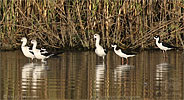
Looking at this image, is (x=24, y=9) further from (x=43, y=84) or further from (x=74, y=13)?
(x=43, y=84)

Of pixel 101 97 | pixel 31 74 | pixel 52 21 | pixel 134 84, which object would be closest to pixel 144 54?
pixel 52 21

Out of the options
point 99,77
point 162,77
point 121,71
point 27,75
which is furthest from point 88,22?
point 162,77

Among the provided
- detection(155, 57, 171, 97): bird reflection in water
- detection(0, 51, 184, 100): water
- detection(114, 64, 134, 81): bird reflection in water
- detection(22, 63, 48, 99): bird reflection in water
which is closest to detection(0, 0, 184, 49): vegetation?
detection(0, 51, 184, 100): water

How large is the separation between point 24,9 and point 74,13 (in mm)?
1599

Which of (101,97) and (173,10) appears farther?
(173,10)

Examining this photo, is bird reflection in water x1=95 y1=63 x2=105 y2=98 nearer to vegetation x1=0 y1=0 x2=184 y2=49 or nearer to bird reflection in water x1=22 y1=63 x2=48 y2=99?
bird reflection in water x1=22 y1=63 x2=48 y2=99

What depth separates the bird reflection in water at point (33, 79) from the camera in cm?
1034

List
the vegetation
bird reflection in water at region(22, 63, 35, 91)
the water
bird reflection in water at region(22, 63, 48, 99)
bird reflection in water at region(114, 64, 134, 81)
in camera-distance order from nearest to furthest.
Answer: the water
bird reflection in water at region(22, 63, 48, 99)
bird reflection in water at region(22, 63, 35, 91)
bird reflection in water at region(114, 64, 134, 81)
the vegetation

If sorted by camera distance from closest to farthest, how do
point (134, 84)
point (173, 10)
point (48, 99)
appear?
point (48, 99) → point (134, 84) → point (173, 10)

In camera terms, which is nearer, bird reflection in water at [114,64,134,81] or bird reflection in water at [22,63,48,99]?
bird reflection in water at [22,63,48,99]

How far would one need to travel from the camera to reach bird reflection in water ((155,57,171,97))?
10.7 meters

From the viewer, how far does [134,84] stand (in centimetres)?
1147

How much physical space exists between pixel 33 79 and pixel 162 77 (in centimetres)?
259

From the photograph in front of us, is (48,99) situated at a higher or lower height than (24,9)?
lower
